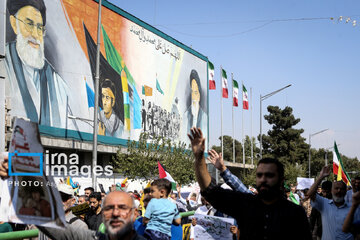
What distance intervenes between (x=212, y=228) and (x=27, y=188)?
480cm

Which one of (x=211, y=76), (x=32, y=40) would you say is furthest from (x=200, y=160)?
(x=211, y=76)

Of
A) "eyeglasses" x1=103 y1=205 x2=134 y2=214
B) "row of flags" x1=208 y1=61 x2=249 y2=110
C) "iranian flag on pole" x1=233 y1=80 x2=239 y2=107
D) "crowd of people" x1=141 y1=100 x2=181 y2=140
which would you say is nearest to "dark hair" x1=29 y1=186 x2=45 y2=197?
"eyeglasses" x1=103 y1=205 x2=134 y2=214

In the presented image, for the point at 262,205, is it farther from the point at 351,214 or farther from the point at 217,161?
the point at 351,214

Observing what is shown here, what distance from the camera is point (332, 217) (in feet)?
20.8

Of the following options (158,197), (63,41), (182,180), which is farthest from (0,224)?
(182,180)

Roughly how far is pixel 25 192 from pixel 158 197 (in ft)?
10.1

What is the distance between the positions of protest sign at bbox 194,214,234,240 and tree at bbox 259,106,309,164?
2937 inches

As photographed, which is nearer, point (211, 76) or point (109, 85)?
point (109, 85)

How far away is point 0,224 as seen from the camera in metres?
6.13

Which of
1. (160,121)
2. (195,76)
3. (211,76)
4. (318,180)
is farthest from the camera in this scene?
(195,76)

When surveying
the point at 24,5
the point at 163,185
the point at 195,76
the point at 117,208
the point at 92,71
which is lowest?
the point at 117,208

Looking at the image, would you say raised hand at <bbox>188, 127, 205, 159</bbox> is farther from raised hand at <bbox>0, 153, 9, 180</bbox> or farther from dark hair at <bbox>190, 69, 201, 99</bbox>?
dark hair at <bbox>190, 69, 201, 99</bbox>

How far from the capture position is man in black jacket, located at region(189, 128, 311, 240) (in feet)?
11.5

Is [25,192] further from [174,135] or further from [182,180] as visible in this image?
[174,135]
